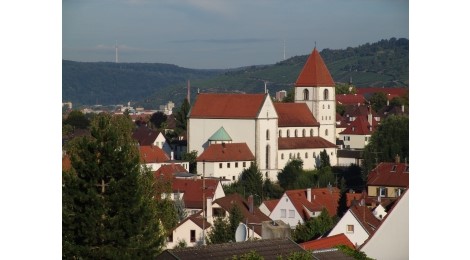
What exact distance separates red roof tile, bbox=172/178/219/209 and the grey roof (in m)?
8.04

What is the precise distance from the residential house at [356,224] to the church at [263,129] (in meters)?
17.5

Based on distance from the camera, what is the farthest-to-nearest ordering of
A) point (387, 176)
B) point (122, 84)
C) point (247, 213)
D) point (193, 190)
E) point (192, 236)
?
point (122, 84) < point (193, 190) < point (387, 176) < point (247, 213) < point (192, 236)

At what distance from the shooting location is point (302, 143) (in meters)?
32.0

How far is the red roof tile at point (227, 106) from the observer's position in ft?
103

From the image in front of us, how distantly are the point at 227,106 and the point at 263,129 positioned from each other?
1267 millimetres

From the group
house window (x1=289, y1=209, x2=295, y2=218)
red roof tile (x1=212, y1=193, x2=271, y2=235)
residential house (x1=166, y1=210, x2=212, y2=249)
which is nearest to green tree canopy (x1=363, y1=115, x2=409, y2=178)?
house window (x1=289, y1=209, x2=295, y2=218)

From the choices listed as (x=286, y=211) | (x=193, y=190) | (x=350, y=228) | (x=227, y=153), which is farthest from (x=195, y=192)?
(x=227, y=153)

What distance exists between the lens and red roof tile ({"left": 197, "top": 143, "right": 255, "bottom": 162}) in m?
28.5

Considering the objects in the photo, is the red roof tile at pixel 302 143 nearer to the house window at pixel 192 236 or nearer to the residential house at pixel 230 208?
the residential house at pixel 230 208

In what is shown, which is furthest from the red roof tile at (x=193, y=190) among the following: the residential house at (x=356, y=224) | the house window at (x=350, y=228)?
the house window at (x=350, y=228)

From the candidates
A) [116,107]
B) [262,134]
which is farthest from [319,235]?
[262,134]

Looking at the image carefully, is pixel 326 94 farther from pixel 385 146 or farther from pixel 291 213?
pixel 291 213

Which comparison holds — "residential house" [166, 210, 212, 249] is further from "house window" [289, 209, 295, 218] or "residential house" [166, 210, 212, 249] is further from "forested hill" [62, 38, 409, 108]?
"house window" [289, 209, 295, 218]
